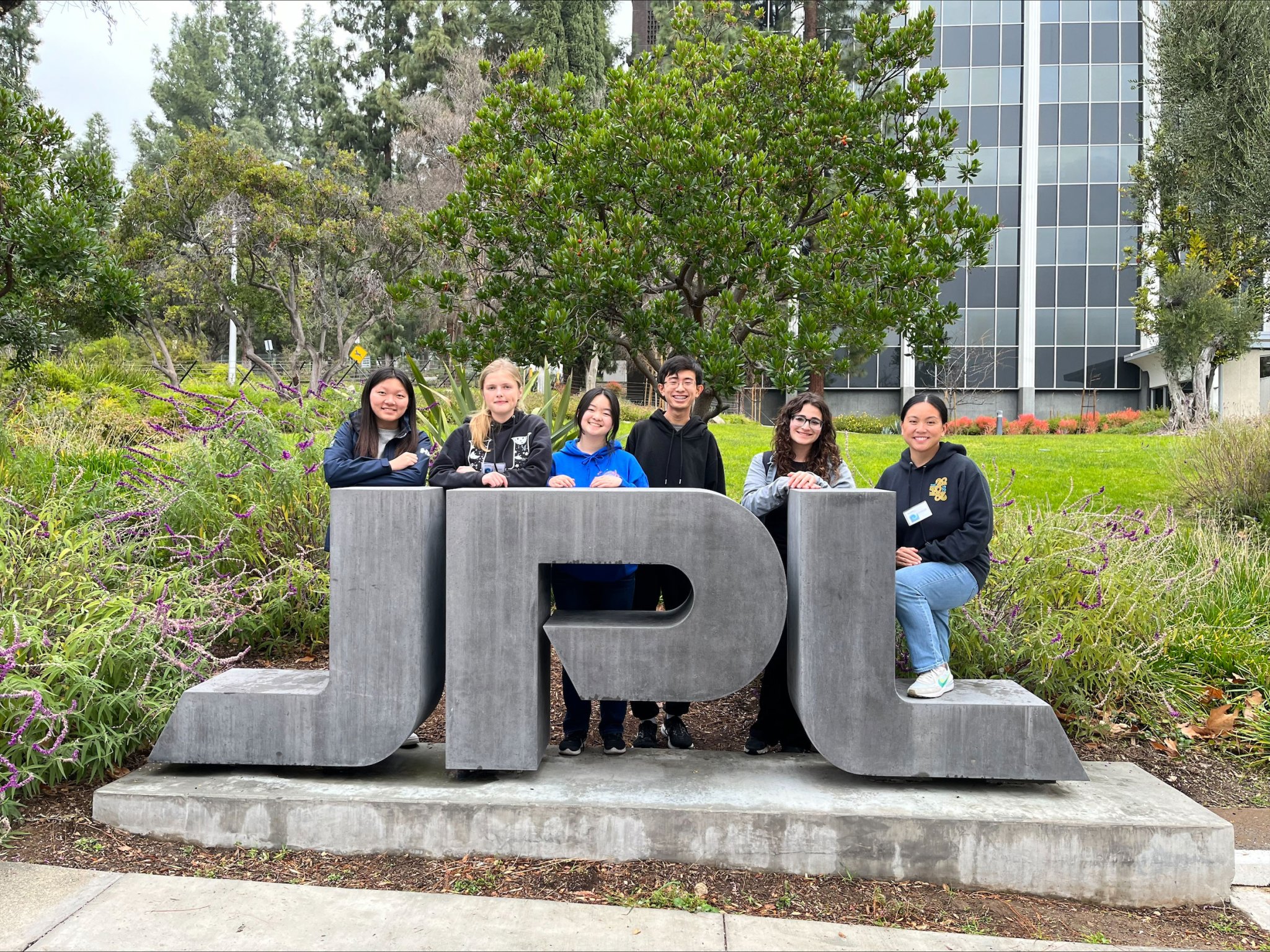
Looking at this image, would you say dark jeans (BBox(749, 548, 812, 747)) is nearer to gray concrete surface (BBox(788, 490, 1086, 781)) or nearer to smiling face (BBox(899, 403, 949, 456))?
gray concrete surface (BBox(788, 490, 1086, 781))

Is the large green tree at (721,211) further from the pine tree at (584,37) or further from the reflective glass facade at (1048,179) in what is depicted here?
the pine tree at (584,37)

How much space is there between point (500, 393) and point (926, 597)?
1926 mm

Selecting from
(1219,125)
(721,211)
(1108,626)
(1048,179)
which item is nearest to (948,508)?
(1108,626)

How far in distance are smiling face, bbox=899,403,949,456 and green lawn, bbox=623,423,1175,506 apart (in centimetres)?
212

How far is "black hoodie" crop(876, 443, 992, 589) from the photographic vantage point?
3441 mm

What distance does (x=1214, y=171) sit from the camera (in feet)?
26.1

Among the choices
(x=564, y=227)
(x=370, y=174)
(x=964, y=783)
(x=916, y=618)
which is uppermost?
(x=370, y=174)

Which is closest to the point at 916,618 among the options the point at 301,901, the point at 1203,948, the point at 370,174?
the point at 1203,948

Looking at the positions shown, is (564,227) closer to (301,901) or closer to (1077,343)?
(301,901)

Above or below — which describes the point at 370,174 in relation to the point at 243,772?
above

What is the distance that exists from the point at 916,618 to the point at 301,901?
2.40 m

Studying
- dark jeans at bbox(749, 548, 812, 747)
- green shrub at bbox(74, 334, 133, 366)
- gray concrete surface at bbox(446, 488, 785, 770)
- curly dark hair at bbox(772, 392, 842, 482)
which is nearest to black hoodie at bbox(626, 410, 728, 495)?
Answer: curly dark hair at bbox(772, 392, 842, 482)

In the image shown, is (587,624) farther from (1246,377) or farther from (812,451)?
(1246,377)

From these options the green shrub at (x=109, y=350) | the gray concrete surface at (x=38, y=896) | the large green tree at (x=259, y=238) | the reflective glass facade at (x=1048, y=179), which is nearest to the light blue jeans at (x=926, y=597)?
the gray concrete surface at (x=38, y=896)
